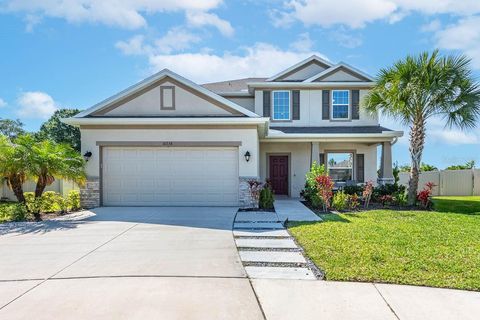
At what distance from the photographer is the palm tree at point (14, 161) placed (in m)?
10.3

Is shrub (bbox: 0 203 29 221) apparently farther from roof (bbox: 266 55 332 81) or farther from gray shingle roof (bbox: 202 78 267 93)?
roof (bbox: 266 55 332 81)

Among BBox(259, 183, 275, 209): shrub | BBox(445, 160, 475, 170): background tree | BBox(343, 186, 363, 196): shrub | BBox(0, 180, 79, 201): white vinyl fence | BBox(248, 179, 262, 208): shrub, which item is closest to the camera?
BBox(248, 179, 262, 208): shrub

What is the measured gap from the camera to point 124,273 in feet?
17.3

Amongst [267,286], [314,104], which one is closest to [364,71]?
[314,104]

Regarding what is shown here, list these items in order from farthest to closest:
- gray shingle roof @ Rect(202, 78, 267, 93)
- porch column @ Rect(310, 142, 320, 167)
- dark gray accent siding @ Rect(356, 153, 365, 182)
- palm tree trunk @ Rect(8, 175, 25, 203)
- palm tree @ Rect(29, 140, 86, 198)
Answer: gray shingle roof @ Rect(202, 78, 267, 93) < dark gray accent siding @ Rect(356, 153, 365, 182) < porch column @ Rect(310, 142, 320, 167) < palm tree trunk @ Rect(8, 175, 25, 203) < palm tree @ Rect(29, 140, 86, 198)

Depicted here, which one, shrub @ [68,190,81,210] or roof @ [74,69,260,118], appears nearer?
shrub @ [68,190,81,210]

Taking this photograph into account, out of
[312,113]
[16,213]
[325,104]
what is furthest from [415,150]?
[16,213]

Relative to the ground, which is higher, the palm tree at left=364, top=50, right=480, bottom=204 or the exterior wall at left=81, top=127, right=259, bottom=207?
the palm tree at left=364, top=50, right=480, bottom=204

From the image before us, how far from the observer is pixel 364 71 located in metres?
18.1

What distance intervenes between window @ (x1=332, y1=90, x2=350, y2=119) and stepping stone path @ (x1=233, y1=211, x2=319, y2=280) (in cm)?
1003

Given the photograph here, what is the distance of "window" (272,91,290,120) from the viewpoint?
1811 centimetres

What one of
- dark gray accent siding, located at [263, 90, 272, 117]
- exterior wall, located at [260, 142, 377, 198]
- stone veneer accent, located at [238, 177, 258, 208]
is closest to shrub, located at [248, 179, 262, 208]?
stone veneer accent, located at [238, 177, 258, 208]

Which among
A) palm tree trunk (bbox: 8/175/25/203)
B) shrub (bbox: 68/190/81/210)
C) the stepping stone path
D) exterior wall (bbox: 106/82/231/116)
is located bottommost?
the stepping stone path

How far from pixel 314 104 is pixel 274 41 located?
5456 mm
